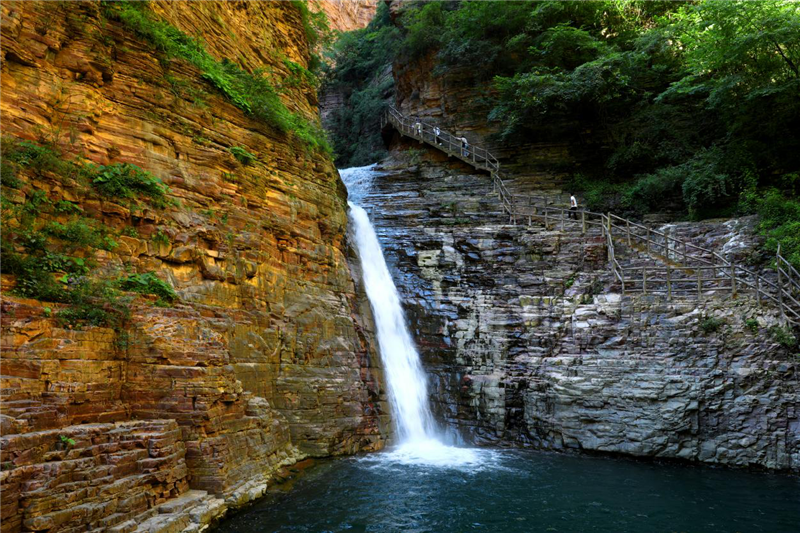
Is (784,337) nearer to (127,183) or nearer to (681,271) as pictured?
(681,271)

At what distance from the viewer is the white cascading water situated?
40.4 ft

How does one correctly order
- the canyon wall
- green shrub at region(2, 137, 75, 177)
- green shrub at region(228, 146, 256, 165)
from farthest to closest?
green shrub at region(228, 146, 256, 165) < green shrub at region(2, 137, 75, 177) < the canyon wall

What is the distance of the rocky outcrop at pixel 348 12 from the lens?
48.1 m

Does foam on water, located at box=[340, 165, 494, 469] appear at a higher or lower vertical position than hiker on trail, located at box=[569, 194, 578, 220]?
lower

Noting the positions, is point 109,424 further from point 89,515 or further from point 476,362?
point 476,362

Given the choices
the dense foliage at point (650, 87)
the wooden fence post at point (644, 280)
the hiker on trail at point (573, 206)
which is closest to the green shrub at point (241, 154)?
the wooden fence post at point (644, 280)

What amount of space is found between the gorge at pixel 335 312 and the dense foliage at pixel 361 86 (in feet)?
40.0

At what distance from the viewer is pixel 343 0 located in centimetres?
5072

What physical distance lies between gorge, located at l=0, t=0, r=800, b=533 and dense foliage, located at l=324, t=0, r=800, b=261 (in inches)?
7.8

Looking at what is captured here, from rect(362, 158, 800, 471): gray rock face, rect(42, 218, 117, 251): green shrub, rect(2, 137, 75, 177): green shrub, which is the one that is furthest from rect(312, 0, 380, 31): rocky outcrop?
rect(42, 218, 117, 251): green shrub

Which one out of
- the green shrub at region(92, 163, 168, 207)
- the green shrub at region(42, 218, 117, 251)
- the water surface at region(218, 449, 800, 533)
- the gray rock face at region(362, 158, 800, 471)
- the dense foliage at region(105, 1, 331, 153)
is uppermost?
the dense foliage at region(105, 1, 331, 153)

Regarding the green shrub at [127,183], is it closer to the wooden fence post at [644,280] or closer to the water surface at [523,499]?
the water surface at [523,499]

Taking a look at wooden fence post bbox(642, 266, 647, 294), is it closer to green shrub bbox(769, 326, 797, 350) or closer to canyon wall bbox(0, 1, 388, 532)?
green shrub bbox(769, 326, 797, 350)

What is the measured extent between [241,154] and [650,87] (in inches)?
760
